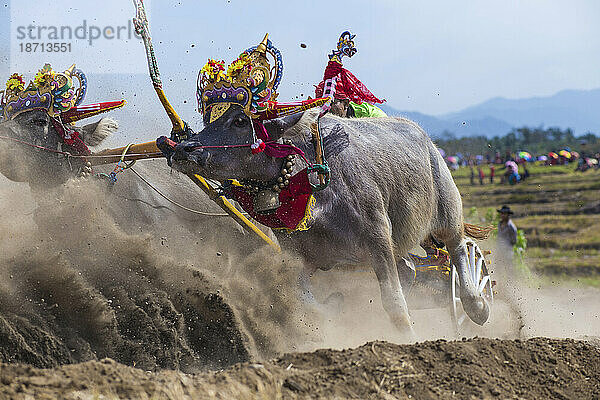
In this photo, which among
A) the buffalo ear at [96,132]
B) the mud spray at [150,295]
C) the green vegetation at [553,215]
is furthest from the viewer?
the green vegetation at [553,215]

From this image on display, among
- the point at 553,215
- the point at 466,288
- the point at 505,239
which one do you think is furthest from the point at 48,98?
the point at 553,215

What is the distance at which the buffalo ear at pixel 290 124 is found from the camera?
526cm

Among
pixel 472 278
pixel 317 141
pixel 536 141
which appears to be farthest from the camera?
pixel 536 141

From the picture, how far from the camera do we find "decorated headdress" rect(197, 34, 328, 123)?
203 inches

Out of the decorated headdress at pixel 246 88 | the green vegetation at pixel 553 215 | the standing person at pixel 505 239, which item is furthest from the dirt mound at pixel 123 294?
the green vegetation at pixel 553 215

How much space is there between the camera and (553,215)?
25734 mm

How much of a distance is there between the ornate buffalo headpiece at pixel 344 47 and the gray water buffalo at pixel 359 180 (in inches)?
36.0

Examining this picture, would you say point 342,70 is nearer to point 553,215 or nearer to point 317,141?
point 317,141

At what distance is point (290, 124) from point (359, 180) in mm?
703

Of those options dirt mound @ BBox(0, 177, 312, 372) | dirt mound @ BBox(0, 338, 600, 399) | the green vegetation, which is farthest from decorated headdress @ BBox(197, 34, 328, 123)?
the green vegetation

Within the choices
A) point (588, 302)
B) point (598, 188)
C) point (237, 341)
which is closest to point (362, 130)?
point (237, 341)

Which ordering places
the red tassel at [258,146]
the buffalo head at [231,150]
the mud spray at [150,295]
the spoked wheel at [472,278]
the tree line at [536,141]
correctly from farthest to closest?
1. the tree line at [536,141]
2. the spoked wheel at [472,278]
3. the mud spray at [150,295]
4. the red tassel at [258,146]
5. the buffalo head at [231,150]

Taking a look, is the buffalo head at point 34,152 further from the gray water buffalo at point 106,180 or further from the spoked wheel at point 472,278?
the spoked wheel at point 472,278

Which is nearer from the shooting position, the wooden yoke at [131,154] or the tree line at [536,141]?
the wooden yoke at [131,154]
